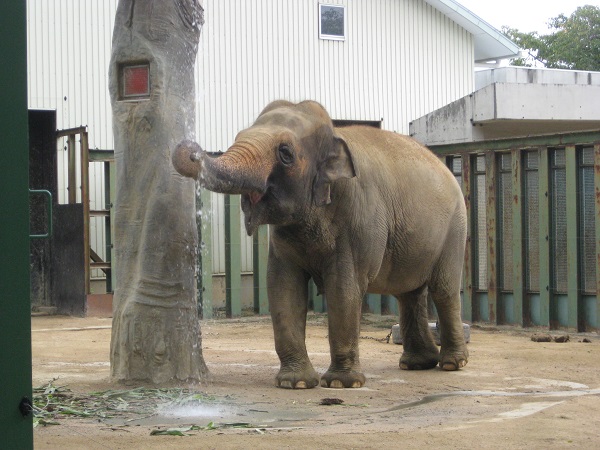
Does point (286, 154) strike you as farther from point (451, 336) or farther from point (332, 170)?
point (451, 336)

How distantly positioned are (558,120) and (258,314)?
7.40 m

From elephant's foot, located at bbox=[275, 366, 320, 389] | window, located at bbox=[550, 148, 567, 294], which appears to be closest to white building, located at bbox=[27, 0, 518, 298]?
window, located at bbox=[550, 148, 567, 294]

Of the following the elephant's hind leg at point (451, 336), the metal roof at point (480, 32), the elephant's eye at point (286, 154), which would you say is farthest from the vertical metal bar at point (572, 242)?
the metal roof at point (480, 32)

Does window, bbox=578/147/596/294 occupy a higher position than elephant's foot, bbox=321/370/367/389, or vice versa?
window, bbox=578/147/596/294

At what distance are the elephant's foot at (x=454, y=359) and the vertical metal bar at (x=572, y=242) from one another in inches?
134

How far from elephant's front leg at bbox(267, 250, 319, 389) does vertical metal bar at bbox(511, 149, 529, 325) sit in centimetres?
541

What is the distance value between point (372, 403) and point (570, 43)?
44077mm

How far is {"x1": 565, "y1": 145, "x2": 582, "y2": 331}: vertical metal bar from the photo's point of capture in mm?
12719

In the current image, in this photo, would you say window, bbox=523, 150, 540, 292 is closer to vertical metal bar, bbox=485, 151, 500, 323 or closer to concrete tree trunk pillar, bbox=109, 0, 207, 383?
vertical metal bar, bbox=485, 151, 500, 323

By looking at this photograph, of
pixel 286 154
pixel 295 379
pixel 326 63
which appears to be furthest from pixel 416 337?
pixel 326 63

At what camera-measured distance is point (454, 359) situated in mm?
9766

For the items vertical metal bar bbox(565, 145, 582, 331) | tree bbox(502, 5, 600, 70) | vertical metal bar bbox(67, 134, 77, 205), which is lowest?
vertical metal bar bbox(565, 145, 582, 331)

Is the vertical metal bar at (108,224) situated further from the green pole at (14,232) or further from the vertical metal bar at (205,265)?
the green pole at (14,232)

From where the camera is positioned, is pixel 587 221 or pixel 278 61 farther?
pixel 278 61
